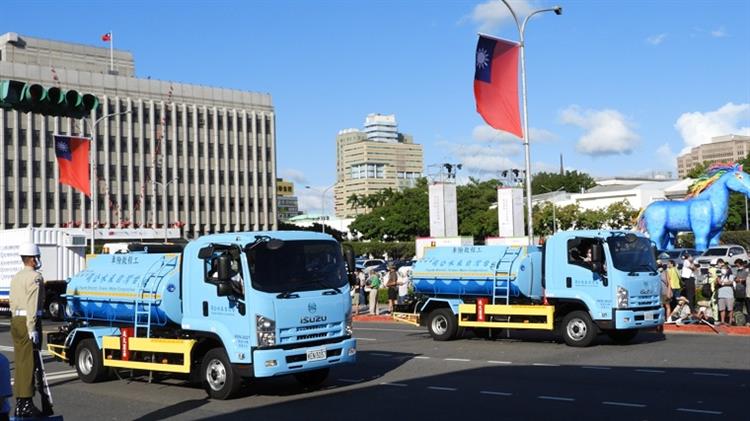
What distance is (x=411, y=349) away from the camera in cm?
2002

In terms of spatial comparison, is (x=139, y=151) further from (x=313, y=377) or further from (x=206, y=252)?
(x=206, y=252)

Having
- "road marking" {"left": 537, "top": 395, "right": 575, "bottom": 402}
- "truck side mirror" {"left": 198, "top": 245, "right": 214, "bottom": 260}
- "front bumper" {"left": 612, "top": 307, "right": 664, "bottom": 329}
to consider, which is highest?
"truck side mirror" {"left": 198, "top": 245, "right": 214, "bottom": 260}

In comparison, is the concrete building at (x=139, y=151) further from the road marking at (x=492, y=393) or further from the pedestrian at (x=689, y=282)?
the road marking at (x=492, y=393)

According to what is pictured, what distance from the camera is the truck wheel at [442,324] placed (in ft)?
69.8

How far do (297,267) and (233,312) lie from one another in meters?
1.12

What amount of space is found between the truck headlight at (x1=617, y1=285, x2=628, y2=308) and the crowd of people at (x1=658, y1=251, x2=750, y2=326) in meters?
5.57

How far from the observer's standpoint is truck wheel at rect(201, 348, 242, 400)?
1304cm

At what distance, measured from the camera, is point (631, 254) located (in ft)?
62.6

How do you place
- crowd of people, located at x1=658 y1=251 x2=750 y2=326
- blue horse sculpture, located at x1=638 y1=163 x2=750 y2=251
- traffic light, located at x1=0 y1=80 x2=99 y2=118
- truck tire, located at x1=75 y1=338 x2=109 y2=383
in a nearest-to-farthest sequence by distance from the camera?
traffic light, located at x1=0 y1=80 x2=99 y2=118 → truck tire, located at x1=75 y1=338 x2=109 y2=383 → crowd of people, located at x1=658 y1=251 x2=750 y2=326 → blue horse sculpture, located at x1=638 y1=163 x2=750 y2=251

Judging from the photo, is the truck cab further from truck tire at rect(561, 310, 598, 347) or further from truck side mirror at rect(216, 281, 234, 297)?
truck side mirror at rect(216, 281, 234, 297)

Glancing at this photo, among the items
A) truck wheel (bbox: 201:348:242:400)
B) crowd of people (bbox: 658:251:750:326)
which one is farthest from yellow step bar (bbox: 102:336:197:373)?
crowd of people (bbox: 658:251:750:326)

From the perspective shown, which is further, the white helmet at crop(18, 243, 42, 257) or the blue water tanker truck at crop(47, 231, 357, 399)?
the blue water tanker truck at crop(47, 231, 357, 399)

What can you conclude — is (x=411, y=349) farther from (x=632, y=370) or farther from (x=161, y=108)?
(x=161, y=108)

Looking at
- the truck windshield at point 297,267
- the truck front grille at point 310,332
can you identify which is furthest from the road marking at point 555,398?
the truck windshield at point 297,267
